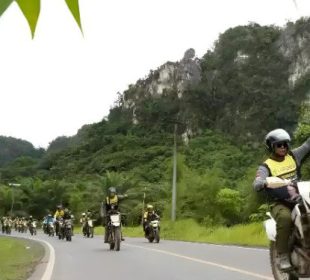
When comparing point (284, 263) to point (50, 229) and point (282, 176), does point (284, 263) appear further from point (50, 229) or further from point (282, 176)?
point (50, 229)

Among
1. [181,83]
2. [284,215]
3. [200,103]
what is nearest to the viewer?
[284,215]

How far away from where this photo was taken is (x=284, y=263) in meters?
5.07

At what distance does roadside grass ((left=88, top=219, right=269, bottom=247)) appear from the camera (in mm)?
18453

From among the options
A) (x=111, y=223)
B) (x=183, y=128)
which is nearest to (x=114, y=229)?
(x=111, y=223)

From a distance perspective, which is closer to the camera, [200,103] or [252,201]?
[252,201]

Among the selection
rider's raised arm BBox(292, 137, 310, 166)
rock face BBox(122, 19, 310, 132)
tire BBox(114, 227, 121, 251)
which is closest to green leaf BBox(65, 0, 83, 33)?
rider's raised arm BBox(292, 137, 310, 166)

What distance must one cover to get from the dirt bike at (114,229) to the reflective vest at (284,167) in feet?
31.5

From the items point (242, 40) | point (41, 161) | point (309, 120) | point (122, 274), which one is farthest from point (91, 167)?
point (122, 274)

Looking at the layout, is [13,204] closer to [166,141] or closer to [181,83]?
[166,141]

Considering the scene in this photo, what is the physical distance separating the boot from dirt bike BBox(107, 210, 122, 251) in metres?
9.74

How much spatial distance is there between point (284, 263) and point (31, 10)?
462cm

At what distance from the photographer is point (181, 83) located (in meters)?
99.4

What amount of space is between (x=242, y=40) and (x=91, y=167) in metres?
25.5

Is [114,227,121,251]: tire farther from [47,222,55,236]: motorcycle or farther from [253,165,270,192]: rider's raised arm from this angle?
[47,222,55,236]: motorcycle
